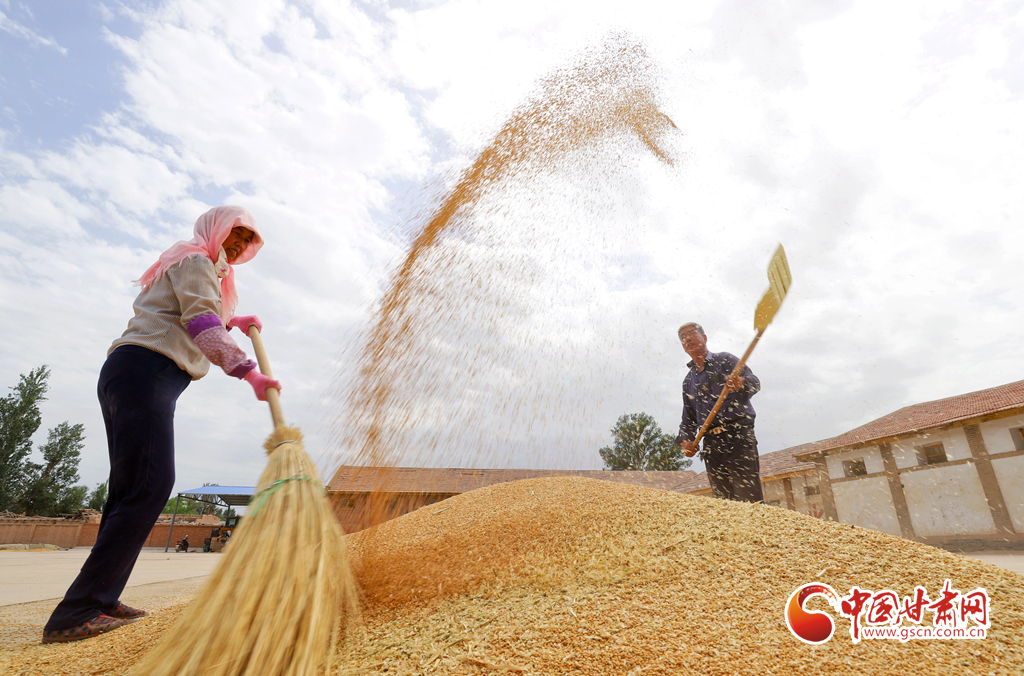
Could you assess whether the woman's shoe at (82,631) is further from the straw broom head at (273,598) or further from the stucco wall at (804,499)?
the stucco wall at (804,499)

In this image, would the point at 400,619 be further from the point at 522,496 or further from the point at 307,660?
the point at 522,496

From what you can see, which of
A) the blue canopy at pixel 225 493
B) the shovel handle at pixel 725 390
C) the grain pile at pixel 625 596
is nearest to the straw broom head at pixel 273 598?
the grain pile at pixel 625 596

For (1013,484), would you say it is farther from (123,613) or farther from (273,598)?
(123,613)

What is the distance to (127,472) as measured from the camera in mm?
1846

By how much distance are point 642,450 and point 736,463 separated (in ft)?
87.6

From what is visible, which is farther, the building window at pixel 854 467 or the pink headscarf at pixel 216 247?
the building window at pixel 854 467

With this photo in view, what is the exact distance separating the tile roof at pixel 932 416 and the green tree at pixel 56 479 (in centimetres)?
3897

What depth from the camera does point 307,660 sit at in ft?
3.70

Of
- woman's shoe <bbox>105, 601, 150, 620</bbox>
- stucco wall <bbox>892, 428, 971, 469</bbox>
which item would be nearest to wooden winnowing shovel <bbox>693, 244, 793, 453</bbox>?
woman's shoe <bbox>105, 601, 150, 620</bbox>

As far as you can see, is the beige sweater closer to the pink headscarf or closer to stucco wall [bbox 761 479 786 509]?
the pink headscarf

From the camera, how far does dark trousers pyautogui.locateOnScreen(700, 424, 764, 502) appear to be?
386 centimetres

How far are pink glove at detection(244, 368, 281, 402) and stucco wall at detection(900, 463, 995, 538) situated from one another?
13.8 metres

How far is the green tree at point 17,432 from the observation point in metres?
26.9

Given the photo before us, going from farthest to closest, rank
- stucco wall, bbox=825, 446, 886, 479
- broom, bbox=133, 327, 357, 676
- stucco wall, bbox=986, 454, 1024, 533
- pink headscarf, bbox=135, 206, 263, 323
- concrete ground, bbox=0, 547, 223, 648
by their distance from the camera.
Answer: stucco wall, bbox=825, 446, 886, 479, stucco wall, bbox=986, 454, 1024, 533, pink headscarf, bbox=135, 206, 263, 323, concrete ground, bbox=0, 547, 223, 648, broom, bbox=133, 327, 357, 676
